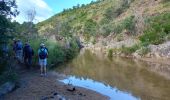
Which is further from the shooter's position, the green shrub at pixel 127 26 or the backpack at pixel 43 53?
the green shrub at pixel 127 26

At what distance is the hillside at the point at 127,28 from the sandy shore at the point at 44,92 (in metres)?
25.2

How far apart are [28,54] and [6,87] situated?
24.0 ft

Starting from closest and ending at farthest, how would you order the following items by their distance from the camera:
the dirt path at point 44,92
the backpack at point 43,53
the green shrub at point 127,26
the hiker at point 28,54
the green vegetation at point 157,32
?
the dirt path at point 44,92 → the backpack at point 43,53 → the hiker at point 28,54 → the green vegetation at point 157,32 → the green shrub at point 127,26

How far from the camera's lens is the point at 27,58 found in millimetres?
25828

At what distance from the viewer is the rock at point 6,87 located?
57.9 ft

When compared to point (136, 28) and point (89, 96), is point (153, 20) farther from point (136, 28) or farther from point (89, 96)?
point (89, 96)

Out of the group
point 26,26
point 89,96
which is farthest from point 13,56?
point 26,26

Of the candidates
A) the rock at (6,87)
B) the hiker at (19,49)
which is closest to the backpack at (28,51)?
the hiker at (19,49)

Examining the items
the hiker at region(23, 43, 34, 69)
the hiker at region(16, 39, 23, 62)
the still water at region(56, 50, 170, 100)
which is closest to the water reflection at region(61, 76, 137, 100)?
the still water at region(56, 50, 170, 100)

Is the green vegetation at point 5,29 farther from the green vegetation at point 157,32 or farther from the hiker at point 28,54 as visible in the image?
the green vegetation at point 157,32

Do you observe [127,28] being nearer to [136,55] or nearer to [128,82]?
[136,55]

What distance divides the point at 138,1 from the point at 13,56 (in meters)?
65.7

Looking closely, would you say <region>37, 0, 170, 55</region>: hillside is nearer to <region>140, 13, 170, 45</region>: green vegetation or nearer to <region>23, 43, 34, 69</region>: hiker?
<region>140, 13, 170, 45</region>: green vegetation

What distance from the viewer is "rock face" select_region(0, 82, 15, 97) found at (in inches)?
694
